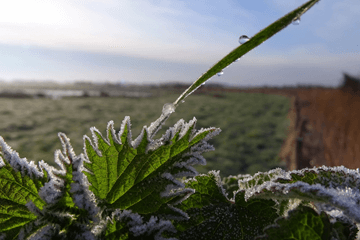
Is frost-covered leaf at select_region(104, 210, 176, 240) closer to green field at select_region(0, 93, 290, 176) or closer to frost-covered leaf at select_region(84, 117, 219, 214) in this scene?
frost-covered leaf at select_region(84, 117, 219, 214)

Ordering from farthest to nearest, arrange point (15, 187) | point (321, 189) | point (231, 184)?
point (231, 184) < point (15, 187) < point (321, 189)

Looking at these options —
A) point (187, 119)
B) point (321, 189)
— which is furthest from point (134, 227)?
point (187, 119)

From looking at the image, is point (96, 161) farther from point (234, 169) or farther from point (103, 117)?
point (103, 117)

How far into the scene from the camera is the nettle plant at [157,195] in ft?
1.38

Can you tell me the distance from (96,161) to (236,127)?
522 inches

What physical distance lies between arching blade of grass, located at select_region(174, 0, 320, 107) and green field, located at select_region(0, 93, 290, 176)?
5250 millimetres

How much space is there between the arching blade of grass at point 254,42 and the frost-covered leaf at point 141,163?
81 mm

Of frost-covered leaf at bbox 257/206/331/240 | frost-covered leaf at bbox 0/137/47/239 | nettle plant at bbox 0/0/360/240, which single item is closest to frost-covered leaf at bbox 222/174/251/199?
nettle plant at bbox 0/0/360/240

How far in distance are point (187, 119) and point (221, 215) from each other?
474 inches

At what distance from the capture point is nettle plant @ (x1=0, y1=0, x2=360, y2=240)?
1.38 ft

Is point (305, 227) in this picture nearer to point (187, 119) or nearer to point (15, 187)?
point (15, 187)

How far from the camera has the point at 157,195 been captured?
50cm

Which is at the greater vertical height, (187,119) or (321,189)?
(321,189)

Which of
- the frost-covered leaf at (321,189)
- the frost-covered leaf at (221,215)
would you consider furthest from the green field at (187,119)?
the frost-covered leaf at (321,189)
